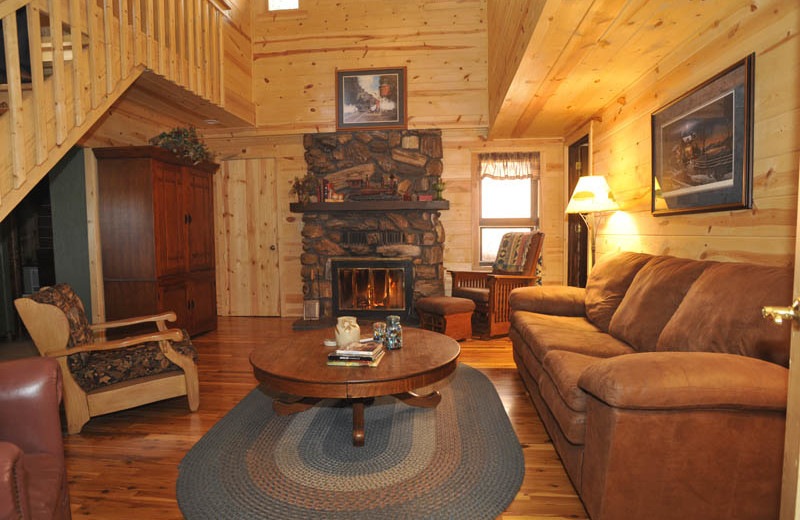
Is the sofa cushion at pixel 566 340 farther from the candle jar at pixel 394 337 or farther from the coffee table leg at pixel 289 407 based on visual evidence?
the coffee table leg at pixel 289 407

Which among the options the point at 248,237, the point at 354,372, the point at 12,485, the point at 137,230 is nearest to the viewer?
the point at 12,485

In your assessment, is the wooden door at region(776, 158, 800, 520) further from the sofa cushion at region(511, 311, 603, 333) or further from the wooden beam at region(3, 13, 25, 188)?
the wooden beam at region(3, 13, 25, 188)

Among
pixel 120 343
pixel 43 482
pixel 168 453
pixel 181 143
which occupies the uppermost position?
pixel 181 143

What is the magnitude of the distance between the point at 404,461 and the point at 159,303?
310 cm

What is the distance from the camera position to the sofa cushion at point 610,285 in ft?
9.17

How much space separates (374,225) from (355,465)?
3.68m

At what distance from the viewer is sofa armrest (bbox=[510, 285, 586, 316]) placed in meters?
3.26

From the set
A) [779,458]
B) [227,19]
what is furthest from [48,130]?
[779,458]

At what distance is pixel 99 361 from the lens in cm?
262

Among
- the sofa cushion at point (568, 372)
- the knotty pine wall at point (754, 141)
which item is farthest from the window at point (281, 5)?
the sofa cushion at point (568, 372)

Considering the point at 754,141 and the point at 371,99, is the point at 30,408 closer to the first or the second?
the point at 754,141

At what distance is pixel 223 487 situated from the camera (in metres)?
1.88

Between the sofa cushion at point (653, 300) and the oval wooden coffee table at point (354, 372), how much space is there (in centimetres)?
95

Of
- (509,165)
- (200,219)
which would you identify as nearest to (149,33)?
(200,219)
